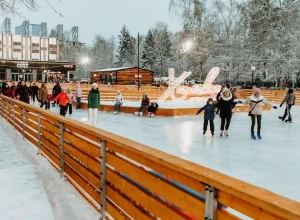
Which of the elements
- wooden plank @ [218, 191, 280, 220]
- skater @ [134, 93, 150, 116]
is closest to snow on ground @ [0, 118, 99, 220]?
wooden plank @ [218, 191, 280, 220]

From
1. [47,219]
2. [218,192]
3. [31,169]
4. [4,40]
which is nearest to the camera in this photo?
[218,192]

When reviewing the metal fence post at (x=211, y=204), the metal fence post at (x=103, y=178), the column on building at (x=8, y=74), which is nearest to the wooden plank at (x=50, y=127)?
the metal fence post at (x=103, y=178)

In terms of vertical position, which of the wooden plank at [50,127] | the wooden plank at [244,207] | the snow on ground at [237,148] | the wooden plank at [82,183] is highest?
the wooden plank at [244,207]

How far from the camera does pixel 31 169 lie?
18.1 ft

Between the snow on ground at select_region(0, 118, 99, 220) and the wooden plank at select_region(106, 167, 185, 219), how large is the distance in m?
0.58

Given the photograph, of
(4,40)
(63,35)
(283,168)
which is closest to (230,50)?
(283,168)

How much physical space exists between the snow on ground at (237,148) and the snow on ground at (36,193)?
2868 millimetres

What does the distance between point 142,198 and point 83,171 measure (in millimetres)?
1633

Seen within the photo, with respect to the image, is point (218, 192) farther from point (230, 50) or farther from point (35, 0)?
point (230, 50)

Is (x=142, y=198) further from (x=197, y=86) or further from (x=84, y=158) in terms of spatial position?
(x=197, y=86)

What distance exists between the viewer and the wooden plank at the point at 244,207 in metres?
1.59

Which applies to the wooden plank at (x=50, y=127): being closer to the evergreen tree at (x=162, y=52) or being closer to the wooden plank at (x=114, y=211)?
the wooden plank at (x=114, y=211)

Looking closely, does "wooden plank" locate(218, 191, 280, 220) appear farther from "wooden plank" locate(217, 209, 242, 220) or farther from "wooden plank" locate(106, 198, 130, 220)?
"wooden plank" locate(106, 198, 130, 220)

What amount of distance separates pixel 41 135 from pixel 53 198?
9.22ft
